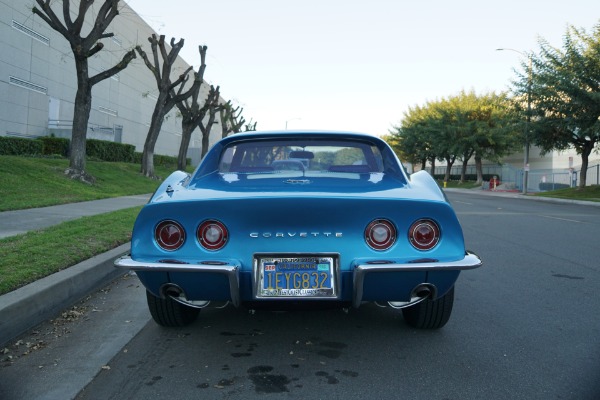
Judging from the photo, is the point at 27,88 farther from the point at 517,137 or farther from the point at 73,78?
the point at 517,137

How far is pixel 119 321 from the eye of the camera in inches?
164

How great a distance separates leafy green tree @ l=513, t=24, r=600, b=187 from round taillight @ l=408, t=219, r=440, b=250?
87.5 feet

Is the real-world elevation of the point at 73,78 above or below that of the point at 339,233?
above

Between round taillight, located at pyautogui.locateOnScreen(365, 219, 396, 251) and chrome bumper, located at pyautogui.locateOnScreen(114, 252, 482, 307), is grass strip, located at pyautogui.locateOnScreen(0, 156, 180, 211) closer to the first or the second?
chrome bumper, located at pyautogui.locateOnScreen(114, 252, 482, 307)

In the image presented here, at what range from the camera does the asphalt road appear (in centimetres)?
287

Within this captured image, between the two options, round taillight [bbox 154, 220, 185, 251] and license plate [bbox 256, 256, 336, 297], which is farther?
round taillight [bbox 154, 220, 185, 251]

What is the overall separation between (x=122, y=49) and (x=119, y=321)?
38557mm

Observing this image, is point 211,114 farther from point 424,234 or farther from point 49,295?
point 424,234

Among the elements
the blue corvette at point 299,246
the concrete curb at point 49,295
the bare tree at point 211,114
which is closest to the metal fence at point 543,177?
the bare tree at point 211,114

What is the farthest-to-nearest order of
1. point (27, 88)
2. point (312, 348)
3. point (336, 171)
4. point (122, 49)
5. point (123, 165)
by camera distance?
1. point (122, 49)
2. point (27, 88)
3. point (123, 165)
4. point (336, 171)
5. point (312, 348)

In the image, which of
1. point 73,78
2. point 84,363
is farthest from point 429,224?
point 73,78

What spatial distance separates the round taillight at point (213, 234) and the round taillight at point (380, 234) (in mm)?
824

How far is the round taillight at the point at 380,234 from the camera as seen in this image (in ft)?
10.3

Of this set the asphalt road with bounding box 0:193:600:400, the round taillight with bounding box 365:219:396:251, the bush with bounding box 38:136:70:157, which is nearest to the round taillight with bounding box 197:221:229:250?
the asphalt road with bounding box 0:193:600:400
